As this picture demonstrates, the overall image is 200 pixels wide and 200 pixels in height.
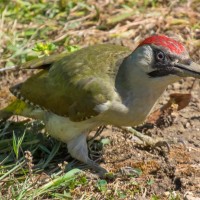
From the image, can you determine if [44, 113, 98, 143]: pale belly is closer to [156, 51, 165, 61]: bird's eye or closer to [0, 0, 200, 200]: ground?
[0, 0, 200, 200]: ground

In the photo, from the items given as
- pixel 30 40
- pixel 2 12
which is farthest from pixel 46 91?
pixel 2 12

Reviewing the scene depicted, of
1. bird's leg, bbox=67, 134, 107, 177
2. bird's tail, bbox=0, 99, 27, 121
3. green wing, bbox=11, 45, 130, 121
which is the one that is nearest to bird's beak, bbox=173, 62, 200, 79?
green wing, bbox=11, 45, 130, 121

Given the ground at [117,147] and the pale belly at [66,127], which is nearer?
the ground at [117,147]

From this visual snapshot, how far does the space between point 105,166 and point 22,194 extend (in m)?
1.15

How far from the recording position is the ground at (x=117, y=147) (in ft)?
19.7

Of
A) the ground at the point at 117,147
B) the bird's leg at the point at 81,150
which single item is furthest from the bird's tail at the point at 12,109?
the bird's leg at the point at 81,150

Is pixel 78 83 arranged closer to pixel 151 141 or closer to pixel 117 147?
pixel 117 147

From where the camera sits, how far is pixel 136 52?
612cm

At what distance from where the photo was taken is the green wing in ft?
20.3

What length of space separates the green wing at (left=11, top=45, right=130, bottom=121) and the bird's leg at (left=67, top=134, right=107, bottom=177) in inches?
10.2

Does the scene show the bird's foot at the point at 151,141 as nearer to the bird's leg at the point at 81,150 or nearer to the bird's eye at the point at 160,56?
the bird's leg at the point at 81,150

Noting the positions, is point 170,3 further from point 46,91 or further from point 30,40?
point 46,91

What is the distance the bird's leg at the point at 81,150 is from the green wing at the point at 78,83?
258mm

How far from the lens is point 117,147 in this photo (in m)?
6.78
